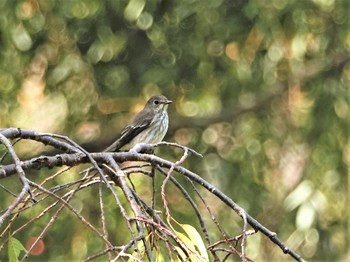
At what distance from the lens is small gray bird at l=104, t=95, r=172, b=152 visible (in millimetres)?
5923

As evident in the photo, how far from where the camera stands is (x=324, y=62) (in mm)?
6629

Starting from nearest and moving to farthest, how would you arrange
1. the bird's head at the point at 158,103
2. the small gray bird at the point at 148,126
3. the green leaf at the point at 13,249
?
the green leaf at the point at 13,249
the small gray bird at the point at 148,126
the bird's head at the point at 158,103

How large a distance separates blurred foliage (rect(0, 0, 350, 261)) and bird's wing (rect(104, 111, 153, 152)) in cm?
57

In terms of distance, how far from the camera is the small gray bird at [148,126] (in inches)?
233

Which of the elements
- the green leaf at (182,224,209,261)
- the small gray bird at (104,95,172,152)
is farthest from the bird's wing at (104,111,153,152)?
the green leaf at (182,224,209,261)

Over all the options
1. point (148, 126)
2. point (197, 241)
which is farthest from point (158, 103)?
point (197, 241)

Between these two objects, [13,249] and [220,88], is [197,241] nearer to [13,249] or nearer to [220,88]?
[13,249]

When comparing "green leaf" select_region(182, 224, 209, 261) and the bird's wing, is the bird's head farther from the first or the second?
"green leaf" select_region(182, 224, 209, 261)

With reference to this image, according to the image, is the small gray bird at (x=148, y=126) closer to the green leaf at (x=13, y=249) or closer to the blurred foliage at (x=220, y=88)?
the blurred foliage at (x=220, y=88)

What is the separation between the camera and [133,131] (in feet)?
19.9

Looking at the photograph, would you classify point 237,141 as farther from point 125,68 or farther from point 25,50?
point 25,50

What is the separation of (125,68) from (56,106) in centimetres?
56

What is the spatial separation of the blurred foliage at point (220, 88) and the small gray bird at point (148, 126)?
56 centimetres

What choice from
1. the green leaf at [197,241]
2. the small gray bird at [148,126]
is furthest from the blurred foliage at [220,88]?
the green leaf at [197,241]
